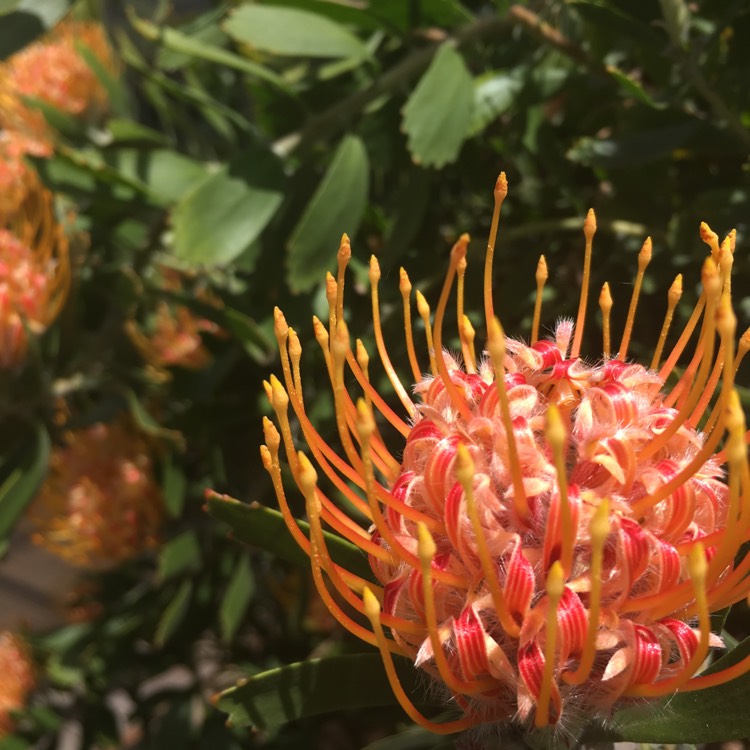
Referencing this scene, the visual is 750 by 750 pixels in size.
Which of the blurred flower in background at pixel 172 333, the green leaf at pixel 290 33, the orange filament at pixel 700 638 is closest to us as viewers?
the orange filament at pixel 700 638

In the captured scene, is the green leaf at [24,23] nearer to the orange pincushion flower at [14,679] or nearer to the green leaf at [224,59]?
the green leaf at [224,59]

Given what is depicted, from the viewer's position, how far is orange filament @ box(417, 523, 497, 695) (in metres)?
0.25

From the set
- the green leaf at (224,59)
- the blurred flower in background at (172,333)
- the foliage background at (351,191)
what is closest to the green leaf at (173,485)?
the foliage background at (351,191)

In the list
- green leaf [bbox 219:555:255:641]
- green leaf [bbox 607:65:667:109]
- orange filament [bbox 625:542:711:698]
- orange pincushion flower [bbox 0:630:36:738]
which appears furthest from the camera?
orange pincushion flower [bbox 0:630:36:738]

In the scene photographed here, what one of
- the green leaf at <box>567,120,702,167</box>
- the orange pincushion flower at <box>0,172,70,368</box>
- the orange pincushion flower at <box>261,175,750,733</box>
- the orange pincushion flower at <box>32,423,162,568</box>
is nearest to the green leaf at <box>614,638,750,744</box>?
the orange pincushion flower at <box>261,175,750,733</box>

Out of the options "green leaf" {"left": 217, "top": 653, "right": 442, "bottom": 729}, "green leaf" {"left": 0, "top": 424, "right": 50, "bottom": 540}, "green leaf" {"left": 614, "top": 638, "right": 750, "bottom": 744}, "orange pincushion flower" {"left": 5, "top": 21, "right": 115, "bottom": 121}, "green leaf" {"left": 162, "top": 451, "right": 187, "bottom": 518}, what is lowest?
"green leaf" {"left": 162, "top": 451, "right": 187, "bottom": 518}

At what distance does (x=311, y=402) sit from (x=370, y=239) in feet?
0.44

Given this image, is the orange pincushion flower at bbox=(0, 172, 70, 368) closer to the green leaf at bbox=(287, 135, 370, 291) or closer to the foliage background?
the foliage background

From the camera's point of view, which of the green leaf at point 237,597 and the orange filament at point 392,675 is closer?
the orange filament at point 392,675

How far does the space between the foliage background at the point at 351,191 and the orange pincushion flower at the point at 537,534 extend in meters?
0.07

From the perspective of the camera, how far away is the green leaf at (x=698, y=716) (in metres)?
0.29

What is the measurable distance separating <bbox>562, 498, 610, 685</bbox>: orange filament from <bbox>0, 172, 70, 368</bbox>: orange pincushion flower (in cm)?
56

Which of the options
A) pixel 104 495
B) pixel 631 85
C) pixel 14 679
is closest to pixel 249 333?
pixel 631 85

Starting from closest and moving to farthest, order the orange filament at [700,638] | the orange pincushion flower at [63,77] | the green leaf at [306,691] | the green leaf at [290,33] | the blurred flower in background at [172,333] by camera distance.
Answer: the orange filament at [700,638] → the green leaf at [306,691] → the green leaf at [290,33] → the blurred flower in background at [172,333] → the orange pincushion flower at [63,77]
